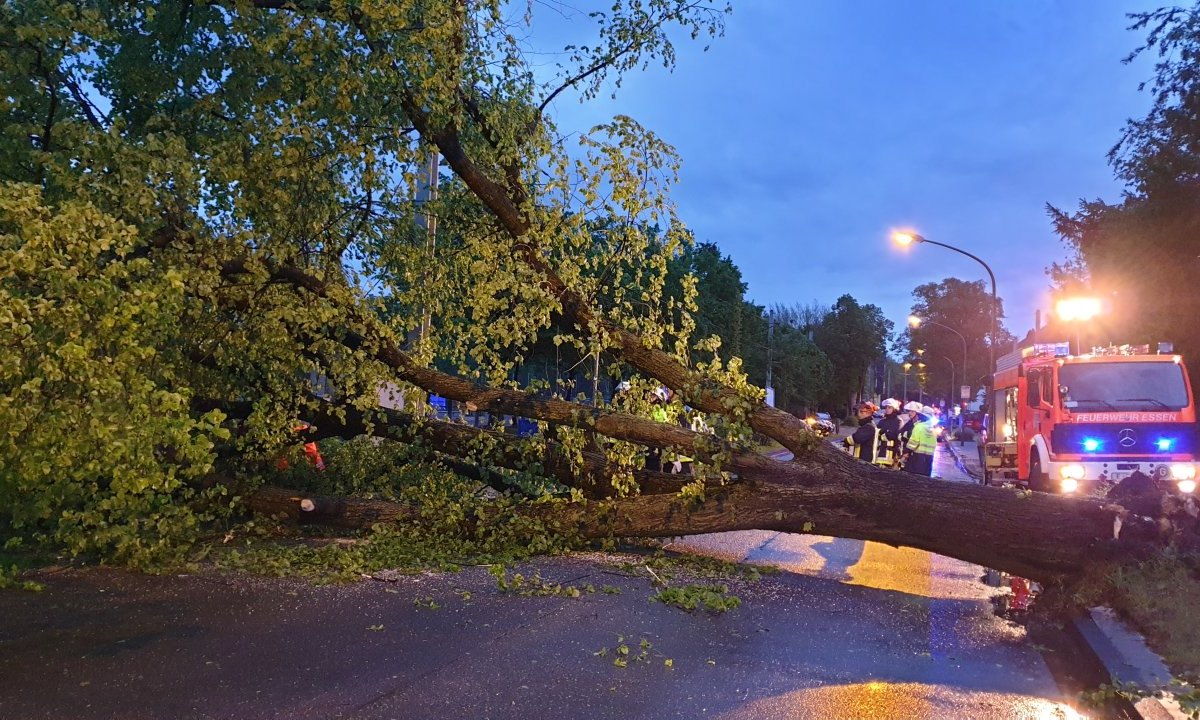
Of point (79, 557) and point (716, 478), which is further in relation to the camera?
point (716, 478)

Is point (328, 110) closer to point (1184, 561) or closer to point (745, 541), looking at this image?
point (745, 541)

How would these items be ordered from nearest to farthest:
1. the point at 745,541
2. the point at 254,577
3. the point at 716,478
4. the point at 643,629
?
1. the point at 643,629
2. the point at 254,577
3. the point at 716,478
4. the point at 745,541

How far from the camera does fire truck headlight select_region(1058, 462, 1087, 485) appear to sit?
1203cm

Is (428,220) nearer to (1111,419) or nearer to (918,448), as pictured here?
(918,448)

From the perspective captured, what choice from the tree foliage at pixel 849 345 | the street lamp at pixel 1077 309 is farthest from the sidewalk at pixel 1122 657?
the tree foliage at pixel 849 345

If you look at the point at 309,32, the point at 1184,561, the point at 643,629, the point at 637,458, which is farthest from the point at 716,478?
the point at 309,32

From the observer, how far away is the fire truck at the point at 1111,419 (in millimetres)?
11852

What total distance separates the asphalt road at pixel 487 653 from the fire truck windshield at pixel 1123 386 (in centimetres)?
612

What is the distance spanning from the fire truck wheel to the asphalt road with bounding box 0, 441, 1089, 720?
19.9 feet

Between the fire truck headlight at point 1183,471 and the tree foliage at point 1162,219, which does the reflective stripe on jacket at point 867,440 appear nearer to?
the fire truck headlight at point 1183,471

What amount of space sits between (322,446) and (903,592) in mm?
6856

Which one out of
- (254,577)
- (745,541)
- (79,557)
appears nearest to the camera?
(254,577)

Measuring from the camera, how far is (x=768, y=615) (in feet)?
21.8

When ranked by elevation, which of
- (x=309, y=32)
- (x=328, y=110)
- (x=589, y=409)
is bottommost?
(x=589, y=409)
